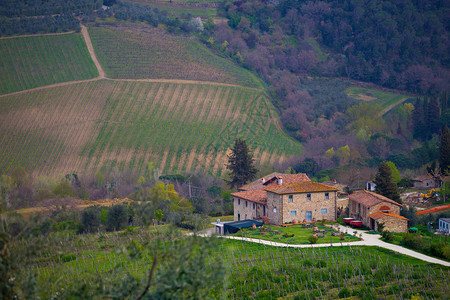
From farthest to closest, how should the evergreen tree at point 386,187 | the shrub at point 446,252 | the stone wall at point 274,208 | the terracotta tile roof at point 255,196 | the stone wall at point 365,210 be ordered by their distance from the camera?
the evergreen tree at point 386,187
the terracotta tile roof at point 255,196
the stone wall at point 274,208
the stone wall at point 365,210
the shrub at point 446,252

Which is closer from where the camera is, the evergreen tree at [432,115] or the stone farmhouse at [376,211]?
the stone farmhouse at [376,211]

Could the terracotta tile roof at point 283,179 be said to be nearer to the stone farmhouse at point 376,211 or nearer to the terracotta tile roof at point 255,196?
the terracotta tile roof at point 255,196

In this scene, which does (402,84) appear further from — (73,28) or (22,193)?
(22,193)

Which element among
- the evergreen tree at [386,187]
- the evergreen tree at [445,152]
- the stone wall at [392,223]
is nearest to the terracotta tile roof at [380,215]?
the stone wall at [392,223]

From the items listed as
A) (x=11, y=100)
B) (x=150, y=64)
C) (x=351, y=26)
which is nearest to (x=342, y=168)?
(x=150, y=64)

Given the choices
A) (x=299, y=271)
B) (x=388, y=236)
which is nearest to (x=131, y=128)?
(x=388, y=236)

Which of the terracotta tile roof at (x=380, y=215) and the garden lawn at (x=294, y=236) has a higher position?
the terracotta tile roof at (x=380, y=215)
